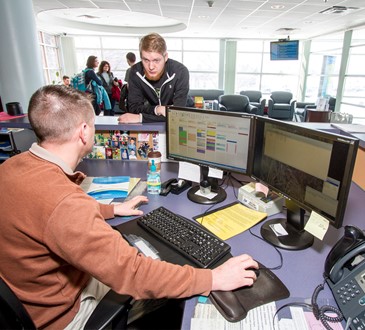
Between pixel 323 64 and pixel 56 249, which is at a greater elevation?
pixel 323 64

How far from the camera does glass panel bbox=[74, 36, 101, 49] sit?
9727 mm

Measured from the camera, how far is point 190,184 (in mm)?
1555

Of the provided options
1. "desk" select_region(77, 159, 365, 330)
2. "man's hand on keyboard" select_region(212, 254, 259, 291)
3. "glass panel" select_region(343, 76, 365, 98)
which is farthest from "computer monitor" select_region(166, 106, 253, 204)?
"glass panel" select_region(343, 76, 365, 98)

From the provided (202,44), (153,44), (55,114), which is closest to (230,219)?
(55,114)

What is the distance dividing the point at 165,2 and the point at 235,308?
5074 millimetres

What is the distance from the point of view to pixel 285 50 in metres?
7.43

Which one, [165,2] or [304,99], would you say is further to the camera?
[304,99]

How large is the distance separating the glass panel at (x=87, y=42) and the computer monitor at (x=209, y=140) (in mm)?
9692

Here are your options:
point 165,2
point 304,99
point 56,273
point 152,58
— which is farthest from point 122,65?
point 56,273

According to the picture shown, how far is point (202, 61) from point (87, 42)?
13.8 ft

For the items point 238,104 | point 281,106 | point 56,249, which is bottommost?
point 281,106

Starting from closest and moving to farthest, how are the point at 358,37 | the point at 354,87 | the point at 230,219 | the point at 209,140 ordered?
the point at 230,219, the point at 209,140, the point at 358,37, the point at 354,87

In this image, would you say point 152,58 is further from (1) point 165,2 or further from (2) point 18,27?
(1) point 165,2

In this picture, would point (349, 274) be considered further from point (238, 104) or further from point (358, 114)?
point (358, 114)
